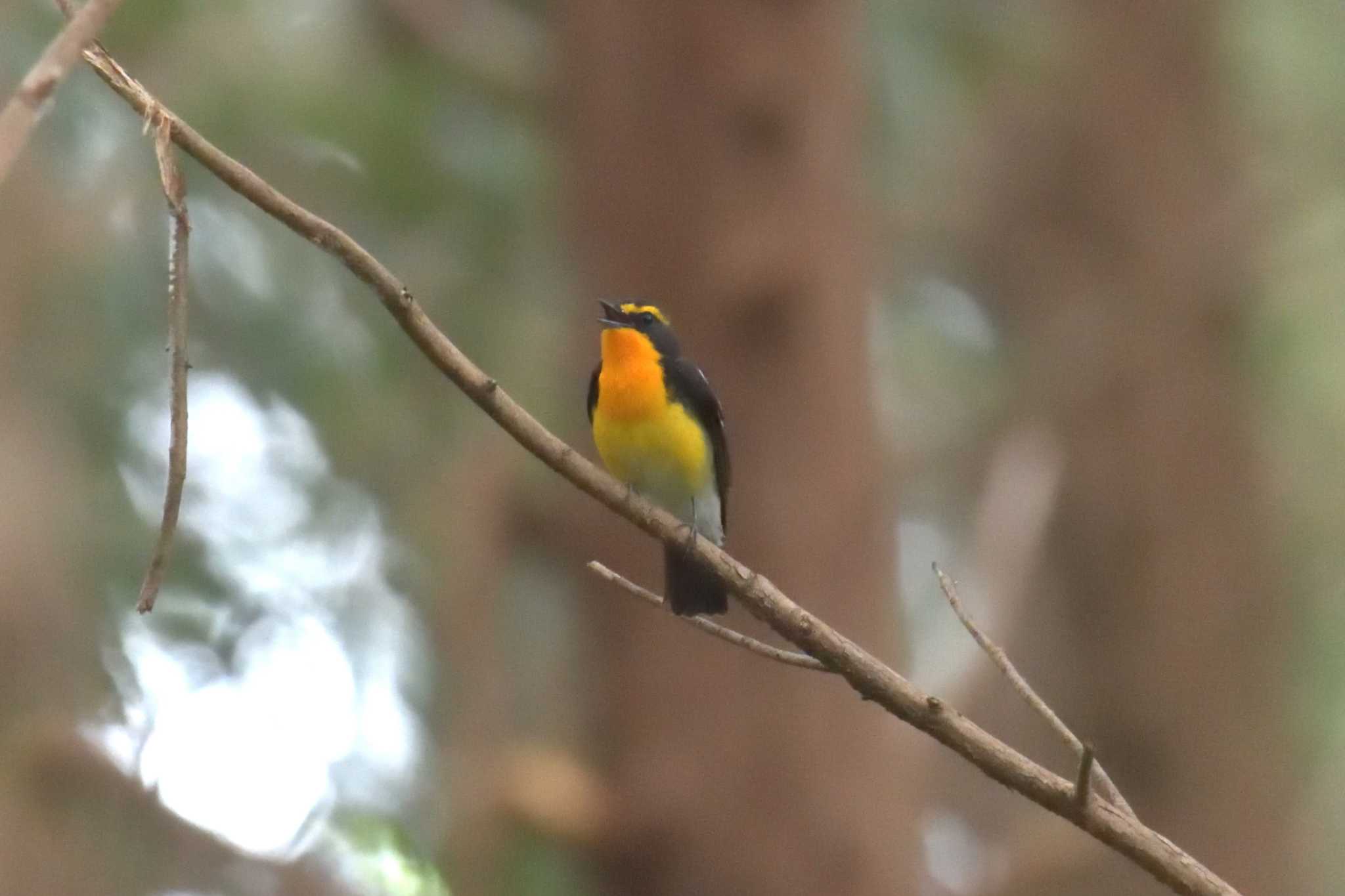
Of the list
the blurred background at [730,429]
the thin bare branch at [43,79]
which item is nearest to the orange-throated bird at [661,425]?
the blurred background at [730,429]

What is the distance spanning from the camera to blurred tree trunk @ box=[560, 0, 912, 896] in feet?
20.5

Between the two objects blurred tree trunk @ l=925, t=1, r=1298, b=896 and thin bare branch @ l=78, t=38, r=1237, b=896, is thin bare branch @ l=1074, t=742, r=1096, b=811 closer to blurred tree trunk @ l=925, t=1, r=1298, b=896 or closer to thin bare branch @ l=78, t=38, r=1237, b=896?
thin bare branch @ l=78, t=38, r=1237, b=896

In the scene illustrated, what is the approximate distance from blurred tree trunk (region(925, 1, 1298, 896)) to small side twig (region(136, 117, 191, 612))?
18.3 feet

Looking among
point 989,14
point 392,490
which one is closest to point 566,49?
point 392,490

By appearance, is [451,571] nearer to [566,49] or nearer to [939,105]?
[566,49]

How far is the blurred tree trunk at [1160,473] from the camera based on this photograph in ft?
24.9

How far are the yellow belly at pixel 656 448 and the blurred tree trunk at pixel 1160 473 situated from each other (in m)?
3.17

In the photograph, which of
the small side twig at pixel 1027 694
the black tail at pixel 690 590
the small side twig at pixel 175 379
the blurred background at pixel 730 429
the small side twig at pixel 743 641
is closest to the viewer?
the small side twig at pixel 175 379

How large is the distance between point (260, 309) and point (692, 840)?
2.89 meters

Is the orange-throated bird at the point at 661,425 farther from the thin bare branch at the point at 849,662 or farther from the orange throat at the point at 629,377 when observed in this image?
the thin bare branch at the point at 849,662

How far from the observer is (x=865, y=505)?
6.66m

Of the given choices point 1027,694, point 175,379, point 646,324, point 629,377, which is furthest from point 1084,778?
point 646,324

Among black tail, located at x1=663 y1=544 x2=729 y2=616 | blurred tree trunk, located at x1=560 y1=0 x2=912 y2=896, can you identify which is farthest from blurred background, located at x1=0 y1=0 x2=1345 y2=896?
black tail, located at x1=663 y1=544 x2=729 y2=616

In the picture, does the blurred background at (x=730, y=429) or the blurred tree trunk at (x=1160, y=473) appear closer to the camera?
the blurred background at (x=730, y=429)
